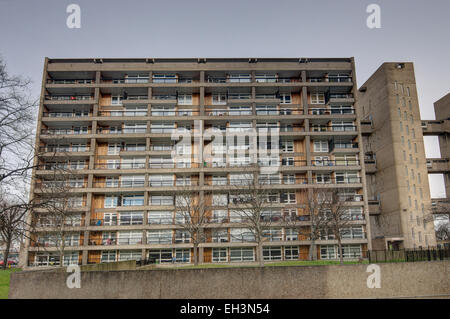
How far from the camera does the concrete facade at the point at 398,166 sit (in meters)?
50.9

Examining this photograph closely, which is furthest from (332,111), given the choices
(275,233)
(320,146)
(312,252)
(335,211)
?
(312,252)

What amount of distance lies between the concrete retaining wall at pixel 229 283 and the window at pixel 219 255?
28463 millimetres

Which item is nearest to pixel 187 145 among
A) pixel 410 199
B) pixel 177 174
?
pixel 177 174

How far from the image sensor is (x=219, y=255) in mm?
45312

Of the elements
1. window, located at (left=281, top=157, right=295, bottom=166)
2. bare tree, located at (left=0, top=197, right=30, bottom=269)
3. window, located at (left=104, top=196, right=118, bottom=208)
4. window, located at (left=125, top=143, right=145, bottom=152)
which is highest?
window, located at (left=125, top=143, right=145, bottom=152)

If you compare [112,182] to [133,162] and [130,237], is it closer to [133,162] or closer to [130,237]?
[133,162]

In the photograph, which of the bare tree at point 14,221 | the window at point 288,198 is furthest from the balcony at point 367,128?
the bare tree at point 14,221

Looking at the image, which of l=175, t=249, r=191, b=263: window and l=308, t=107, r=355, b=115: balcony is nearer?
l=175, t=249, r=191, b=263: window

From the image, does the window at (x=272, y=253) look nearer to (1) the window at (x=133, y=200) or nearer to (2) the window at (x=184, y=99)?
(1) the window at (x=133, y=200)

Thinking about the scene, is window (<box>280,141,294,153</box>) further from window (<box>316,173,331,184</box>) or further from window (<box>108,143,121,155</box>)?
window (<box>108,143,121,155</box>)

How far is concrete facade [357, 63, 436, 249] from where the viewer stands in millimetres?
50938

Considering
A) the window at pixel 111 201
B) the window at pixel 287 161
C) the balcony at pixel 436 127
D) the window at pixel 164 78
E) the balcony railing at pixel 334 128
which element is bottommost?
the window at pixel 111 201

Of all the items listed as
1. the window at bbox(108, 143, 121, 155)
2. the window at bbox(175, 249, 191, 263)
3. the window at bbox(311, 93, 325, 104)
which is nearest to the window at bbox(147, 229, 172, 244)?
the window at bbox(175, 249, 191, 263)

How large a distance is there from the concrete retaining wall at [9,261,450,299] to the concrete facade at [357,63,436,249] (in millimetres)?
34837
